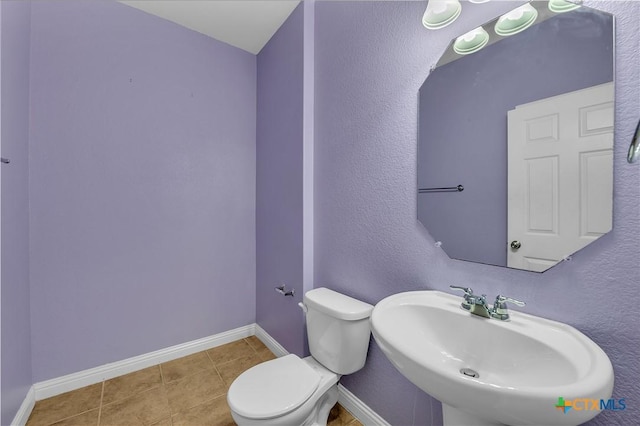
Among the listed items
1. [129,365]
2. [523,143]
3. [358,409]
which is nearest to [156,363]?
[129,365]

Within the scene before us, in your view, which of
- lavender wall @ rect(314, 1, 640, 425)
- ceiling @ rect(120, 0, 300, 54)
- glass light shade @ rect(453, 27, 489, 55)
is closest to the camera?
lavender wall @ rect(314, 1, 640, 425)

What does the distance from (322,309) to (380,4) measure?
5.01ft

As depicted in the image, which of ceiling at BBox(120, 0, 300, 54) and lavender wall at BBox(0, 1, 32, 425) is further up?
ceiling at BBox(120, 0, 300, 54)

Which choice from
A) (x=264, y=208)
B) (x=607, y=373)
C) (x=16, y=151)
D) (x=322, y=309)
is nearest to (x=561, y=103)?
(x=607, y=373)

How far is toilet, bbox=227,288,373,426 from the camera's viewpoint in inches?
41.4

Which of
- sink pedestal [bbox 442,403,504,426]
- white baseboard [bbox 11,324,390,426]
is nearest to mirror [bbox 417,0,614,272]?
sink pedestal [bbox 442,403,504,426]

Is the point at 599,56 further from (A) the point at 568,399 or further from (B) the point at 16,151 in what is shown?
A: (B) the point at 16,151

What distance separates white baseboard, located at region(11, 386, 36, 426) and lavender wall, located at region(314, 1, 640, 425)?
1.66 m

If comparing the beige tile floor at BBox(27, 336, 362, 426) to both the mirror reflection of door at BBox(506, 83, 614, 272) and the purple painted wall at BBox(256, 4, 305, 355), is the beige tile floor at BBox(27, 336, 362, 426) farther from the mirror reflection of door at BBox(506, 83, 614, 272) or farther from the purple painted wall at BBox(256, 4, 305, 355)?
the mirror reflection of door at BBox(506, 83, 614, 272)

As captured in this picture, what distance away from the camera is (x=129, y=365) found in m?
1.77

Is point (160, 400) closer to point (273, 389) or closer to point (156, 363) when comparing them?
point (156, 363)

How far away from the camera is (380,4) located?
4.18ft

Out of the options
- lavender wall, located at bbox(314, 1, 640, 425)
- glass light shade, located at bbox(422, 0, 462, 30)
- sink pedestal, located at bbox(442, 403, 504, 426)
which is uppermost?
glass light shade, located at bbox(422, 0, 462, 30)

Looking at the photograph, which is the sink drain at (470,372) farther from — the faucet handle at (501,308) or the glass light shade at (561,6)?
the glass light shade at (561,6)
